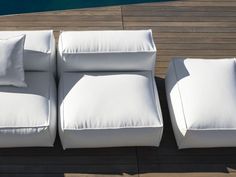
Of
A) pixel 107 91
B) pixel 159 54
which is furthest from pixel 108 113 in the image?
pixel 159 54

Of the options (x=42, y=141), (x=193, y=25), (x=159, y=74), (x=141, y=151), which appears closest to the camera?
(x=42, y=141)

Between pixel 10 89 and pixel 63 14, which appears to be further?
pixel 63 14

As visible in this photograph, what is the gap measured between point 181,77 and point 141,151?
0.61 meters

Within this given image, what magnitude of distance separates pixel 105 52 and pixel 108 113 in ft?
1.57

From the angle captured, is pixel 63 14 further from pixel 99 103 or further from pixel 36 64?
pixel 99 103

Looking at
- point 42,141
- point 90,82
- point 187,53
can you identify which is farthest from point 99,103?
point 187,53

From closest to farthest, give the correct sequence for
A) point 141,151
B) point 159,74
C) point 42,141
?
point 42,141 < point 141,151 < point 159,74

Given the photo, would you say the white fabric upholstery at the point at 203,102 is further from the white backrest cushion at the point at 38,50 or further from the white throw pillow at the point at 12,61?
the white throw pillow at the point at 12,61

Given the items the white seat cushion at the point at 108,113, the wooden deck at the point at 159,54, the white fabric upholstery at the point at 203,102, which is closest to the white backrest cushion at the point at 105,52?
the white seat cushion at the point at 108,113

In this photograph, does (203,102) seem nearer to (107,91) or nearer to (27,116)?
(107,91)

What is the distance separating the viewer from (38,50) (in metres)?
3.10

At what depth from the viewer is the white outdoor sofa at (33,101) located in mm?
2832

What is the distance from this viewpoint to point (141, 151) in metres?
3.10

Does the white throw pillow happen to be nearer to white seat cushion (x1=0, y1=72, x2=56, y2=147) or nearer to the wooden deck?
white seat cushion (x1=0, y1=72, x2=56, y2=147)
